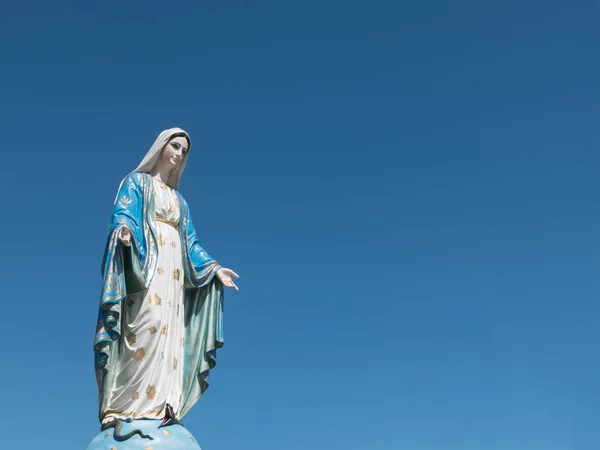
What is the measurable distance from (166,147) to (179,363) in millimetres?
4359

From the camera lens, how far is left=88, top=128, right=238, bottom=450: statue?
560 inches

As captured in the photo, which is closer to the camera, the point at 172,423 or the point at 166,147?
the point at 172,423

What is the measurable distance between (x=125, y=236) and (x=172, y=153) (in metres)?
2.50

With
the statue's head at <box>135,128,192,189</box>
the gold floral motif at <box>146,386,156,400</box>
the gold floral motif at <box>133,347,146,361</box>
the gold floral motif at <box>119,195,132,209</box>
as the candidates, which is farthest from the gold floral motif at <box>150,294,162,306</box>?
the statue's head at <box>135,128,192,189</box>

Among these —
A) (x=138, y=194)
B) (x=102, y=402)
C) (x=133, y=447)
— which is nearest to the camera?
(x=133, y=447)

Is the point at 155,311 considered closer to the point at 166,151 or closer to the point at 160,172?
the point at 160,172

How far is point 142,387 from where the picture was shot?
47.6 feet

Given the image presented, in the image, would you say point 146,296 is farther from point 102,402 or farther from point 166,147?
point 166,147

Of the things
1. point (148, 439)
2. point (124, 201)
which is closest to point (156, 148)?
point (124, 201)

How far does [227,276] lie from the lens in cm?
1644

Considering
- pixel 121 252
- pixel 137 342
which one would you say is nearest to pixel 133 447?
pixel 137 342

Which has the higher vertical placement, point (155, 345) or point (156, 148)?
point (156, 148)

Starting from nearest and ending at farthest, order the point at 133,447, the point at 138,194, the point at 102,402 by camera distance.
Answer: the point at 133,447 < the point at 102,402 < the point at 138,194

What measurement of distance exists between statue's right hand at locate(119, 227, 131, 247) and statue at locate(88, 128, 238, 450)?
0.02m
